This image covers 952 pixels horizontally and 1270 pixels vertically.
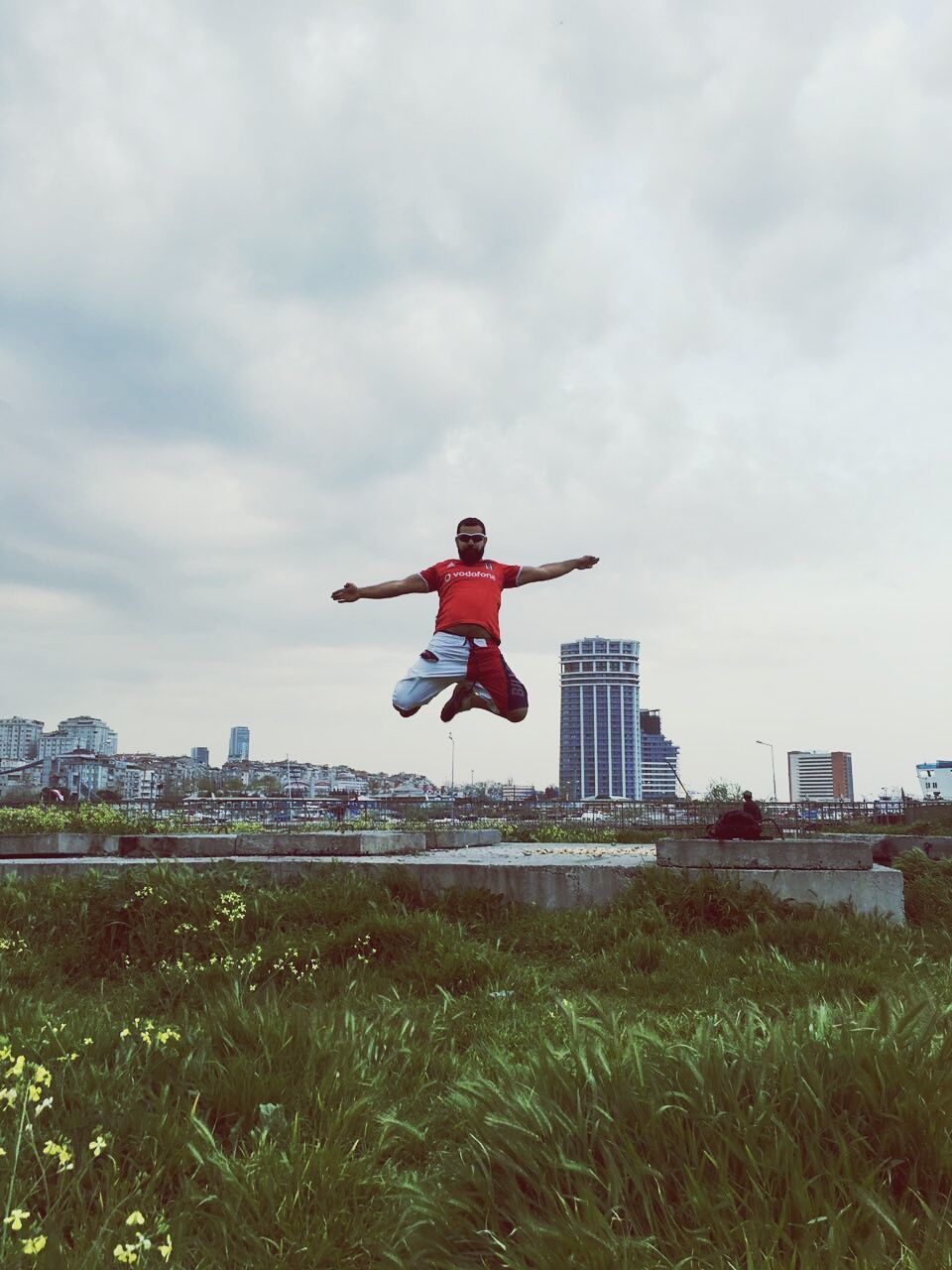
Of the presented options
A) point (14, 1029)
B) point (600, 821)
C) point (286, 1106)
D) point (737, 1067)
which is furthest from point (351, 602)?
point (600, 821)

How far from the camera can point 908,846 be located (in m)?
9.73

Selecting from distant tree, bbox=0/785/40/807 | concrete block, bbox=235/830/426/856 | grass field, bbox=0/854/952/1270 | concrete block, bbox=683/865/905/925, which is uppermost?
distant tree, bbox=0/785/40/807

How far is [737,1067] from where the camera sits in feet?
9.11

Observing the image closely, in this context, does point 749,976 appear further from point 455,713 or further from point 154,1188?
point 455,713

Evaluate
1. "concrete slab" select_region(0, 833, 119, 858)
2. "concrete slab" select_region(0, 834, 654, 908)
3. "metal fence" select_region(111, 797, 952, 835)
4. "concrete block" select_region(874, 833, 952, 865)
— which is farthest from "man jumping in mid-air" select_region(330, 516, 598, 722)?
"metal fence" select_region(111, 797, 952, 835)

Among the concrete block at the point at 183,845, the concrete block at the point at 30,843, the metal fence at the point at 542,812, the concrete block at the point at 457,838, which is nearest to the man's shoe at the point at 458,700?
the concrete block at the point at 457,838

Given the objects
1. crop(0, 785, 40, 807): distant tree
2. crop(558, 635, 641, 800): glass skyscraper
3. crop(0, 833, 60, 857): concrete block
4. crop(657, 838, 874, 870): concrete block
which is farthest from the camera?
crop(558, 635, 641, 800): glass skyscraper

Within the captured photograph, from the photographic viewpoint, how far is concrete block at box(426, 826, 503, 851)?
11752mm

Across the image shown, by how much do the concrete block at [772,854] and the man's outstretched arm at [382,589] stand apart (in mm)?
4132

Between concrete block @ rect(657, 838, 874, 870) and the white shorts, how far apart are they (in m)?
2.80

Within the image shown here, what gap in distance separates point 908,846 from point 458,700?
5.15 m

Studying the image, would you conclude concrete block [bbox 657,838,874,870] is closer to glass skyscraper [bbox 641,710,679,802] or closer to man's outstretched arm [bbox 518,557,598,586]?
man's outstretched arm [bbox 518,557,598,586]

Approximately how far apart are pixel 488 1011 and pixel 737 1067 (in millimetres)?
2301

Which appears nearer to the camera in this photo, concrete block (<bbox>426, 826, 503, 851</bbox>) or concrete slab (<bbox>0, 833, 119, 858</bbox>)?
concrete slab (<bbox>0, 833, 119, 858</bbox>)
